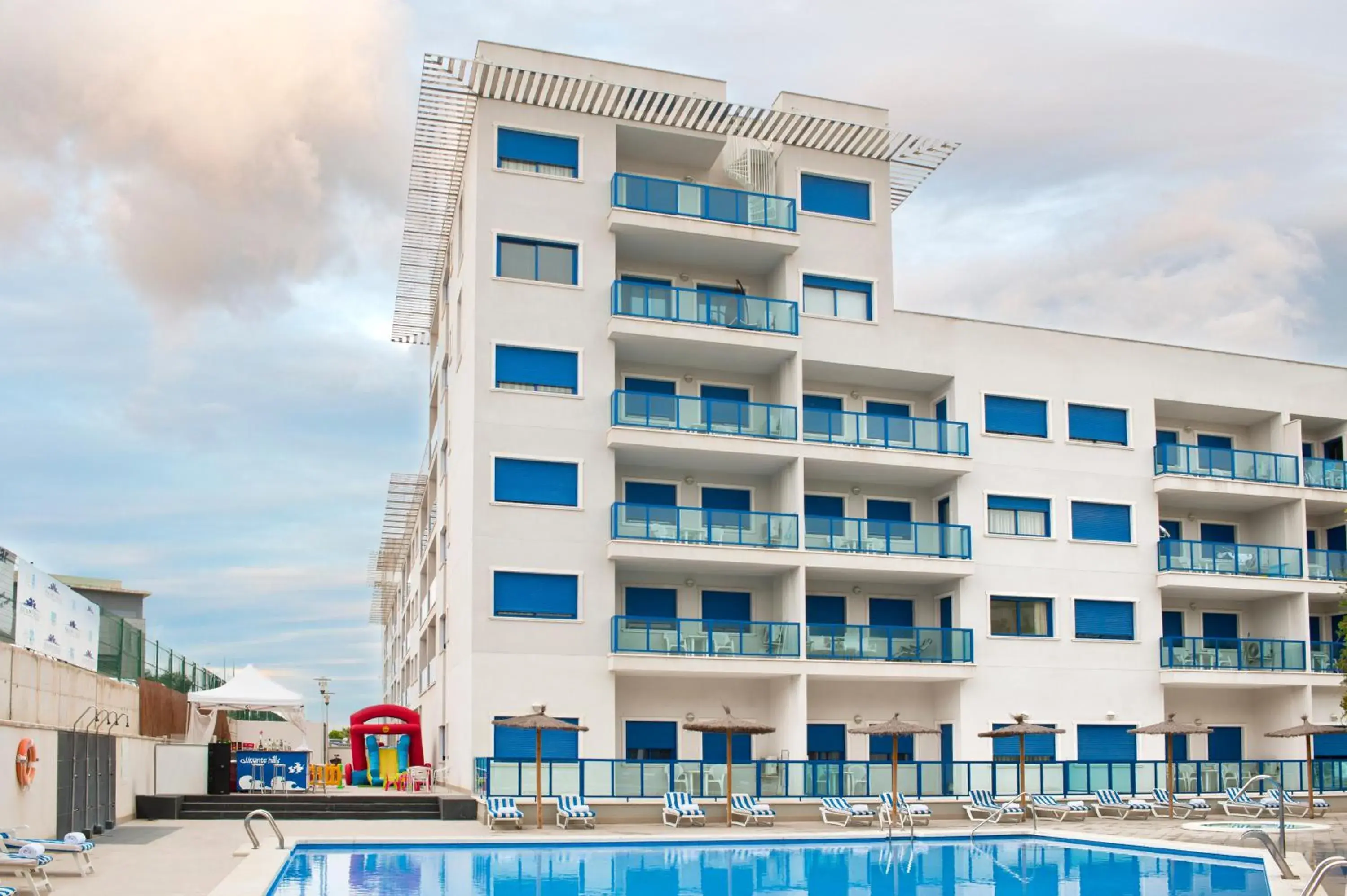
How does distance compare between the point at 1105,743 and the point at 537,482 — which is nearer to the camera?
the point at 537,482

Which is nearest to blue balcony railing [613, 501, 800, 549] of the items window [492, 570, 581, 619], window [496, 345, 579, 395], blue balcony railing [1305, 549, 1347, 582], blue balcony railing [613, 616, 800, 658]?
window [492, 570, 581, 619]

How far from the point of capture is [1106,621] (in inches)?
1358

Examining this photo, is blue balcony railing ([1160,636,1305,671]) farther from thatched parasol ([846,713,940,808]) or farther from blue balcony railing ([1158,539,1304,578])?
thatched parasol ([846,713,940,808])

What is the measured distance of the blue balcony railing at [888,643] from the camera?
31.5m

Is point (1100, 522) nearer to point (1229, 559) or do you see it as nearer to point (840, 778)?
point (1229, 559)

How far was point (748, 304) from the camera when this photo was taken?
106 ft

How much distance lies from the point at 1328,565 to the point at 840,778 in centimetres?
1614

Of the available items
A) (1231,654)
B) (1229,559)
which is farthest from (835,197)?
(1231,654)

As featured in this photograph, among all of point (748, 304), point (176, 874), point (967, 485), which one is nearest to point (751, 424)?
point (748, 304)

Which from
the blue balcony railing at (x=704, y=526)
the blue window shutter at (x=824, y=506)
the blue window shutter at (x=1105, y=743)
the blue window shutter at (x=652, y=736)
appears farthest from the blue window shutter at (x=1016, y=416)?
the blue window shutter at (x=652, y=736)

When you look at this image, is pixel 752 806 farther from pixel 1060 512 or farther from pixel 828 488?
pixel 1060 512

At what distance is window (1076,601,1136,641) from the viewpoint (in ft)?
112

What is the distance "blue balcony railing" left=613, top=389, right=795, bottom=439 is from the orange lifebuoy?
14275mm

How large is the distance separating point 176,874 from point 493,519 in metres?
12.9
